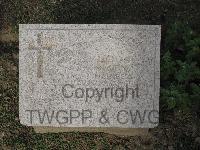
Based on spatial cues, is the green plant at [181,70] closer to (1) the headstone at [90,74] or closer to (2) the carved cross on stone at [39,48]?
(1) the headstone at [90,74]

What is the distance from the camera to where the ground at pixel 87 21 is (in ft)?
15.3

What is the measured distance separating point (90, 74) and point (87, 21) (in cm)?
98

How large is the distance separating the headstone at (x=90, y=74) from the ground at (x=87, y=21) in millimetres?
370

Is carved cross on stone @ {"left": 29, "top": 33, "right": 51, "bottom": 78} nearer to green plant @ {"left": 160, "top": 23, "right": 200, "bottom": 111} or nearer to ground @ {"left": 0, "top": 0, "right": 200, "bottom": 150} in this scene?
ground @ {"left": 0, "top": 0, "right": 200, "bottom": 150}

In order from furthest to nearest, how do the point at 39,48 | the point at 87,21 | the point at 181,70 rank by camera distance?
the point at 87,21, the point at 181,70, the point at 39,48

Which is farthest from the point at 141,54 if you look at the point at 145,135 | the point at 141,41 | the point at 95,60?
the point at 145,135

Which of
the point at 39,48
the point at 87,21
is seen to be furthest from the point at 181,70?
the point at 39,48

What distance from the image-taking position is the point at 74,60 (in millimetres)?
4297

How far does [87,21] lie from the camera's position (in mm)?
5113

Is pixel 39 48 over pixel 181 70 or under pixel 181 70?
over

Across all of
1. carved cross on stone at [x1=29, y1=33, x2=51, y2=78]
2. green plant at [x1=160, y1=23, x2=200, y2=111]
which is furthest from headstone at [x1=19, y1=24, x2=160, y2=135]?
green plant at [x1=160, y1=23, x2=200, y2=111]

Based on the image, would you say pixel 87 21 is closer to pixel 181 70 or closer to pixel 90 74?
pixel 90 74

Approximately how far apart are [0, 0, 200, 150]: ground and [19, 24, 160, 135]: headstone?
370 mm

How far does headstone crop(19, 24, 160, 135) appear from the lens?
4.25 metres
